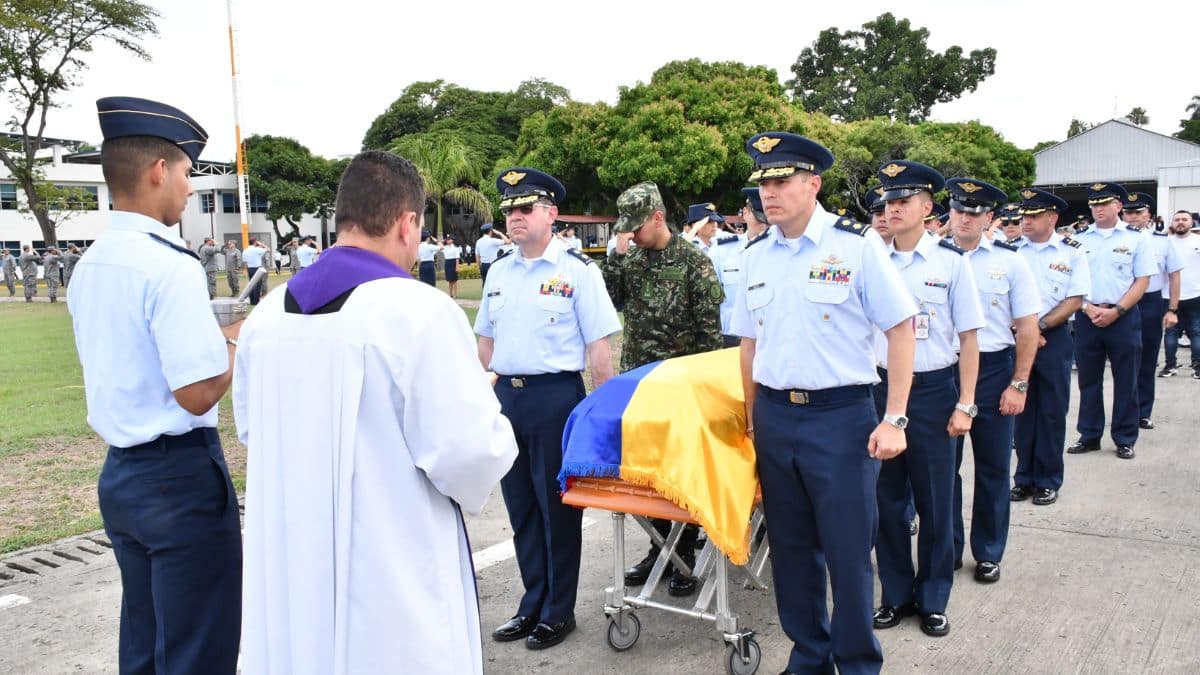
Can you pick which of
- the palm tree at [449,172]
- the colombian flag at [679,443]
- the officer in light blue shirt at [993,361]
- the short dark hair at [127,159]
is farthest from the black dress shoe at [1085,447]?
the palm tree at [449,172]

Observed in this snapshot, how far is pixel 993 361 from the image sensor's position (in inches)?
195

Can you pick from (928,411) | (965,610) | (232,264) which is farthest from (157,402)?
(232,264)

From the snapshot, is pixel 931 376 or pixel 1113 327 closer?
pixel 931 376

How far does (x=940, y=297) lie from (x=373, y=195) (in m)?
2.84

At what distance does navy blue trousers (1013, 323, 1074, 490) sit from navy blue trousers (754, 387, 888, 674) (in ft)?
10.3

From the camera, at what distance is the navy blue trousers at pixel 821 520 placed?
128 inches

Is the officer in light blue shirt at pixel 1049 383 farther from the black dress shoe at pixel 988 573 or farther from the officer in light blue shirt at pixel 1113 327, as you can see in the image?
the black dress shoe at pixel 988 573

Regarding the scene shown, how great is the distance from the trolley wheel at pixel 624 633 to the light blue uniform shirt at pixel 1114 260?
522cm

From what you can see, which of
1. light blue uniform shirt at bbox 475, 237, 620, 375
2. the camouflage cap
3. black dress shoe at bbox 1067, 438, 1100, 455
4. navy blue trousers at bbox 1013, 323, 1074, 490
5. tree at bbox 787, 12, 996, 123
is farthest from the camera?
tree at bbox 787, 12, 996, 123

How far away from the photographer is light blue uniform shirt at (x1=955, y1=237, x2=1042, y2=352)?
4.79 meters

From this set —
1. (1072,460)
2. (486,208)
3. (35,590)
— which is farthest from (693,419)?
(486,208)

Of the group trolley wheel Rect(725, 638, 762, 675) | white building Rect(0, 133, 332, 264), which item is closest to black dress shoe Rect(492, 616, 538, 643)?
trolley wheel Rect(725, 638, 762, 675)

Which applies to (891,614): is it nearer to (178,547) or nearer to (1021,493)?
(1021,493)

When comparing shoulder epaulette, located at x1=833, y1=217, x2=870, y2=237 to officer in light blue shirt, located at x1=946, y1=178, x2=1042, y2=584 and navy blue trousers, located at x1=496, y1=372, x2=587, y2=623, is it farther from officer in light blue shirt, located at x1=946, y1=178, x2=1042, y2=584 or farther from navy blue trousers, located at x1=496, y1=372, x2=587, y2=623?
officer in light blue shirt, located at x1=946, y1=178, x2=1042, y2=584
